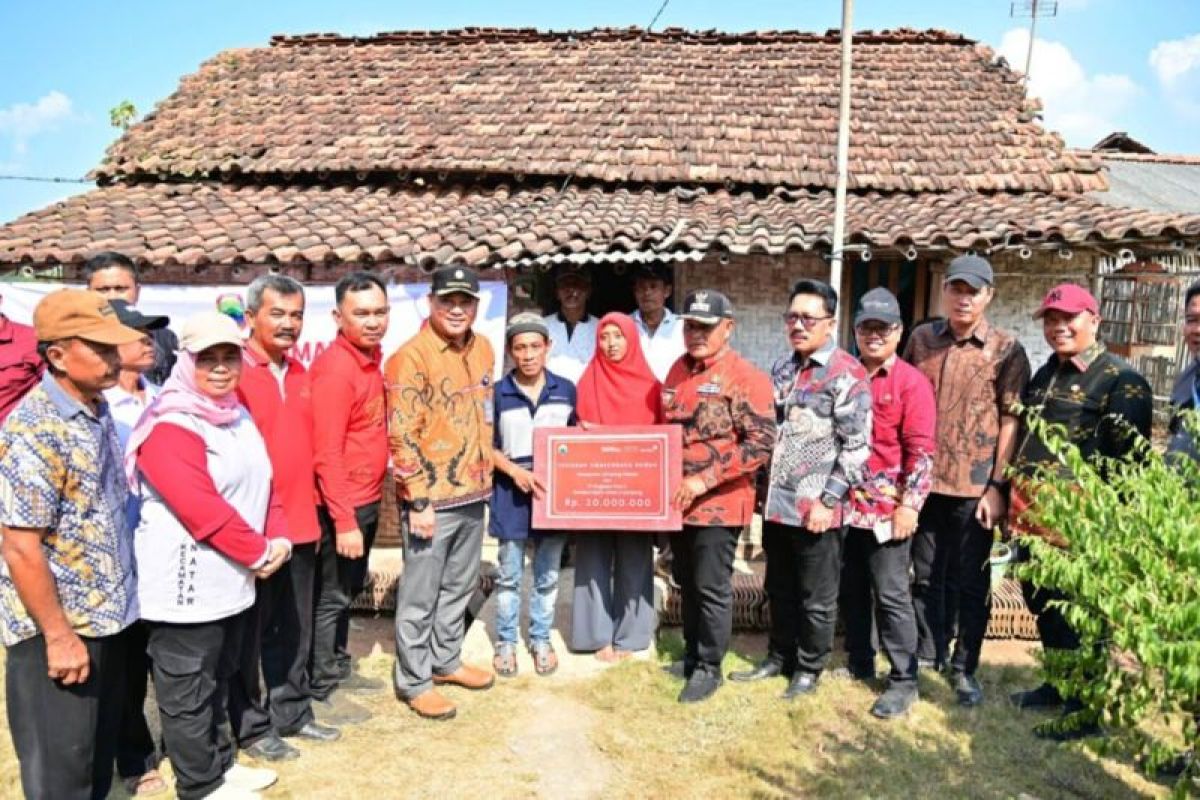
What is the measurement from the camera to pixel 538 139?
8375mm

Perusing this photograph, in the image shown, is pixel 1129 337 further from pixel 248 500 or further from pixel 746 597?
pixel 248 500

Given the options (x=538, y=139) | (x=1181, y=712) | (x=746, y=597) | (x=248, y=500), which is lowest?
(x=746, y=597)

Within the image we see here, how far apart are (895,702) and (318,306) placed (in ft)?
16.4

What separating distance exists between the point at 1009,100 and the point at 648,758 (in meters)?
8.78

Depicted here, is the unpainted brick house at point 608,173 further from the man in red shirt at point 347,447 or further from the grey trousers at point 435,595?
the grey trousers at point 435,595

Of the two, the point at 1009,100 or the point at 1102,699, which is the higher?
the point at 1009,100

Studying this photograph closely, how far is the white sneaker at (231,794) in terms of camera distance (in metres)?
2.97

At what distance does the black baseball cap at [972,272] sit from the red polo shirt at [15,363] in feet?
14.1

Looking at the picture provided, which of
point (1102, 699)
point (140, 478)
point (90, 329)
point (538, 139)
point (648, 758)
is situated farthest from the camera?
point (538, 139)

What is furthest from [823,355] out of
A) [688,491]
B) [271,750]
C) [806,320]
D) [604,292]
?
[604,292]

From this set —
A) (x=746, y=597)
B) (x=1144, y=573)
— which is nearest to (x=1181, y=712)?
(x=1144, y=573)

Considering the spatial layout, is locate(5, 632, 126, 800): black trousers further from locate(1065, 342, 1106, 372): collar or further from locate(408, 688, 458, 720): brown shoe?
locate(1065, 342, 1106, 372): collar

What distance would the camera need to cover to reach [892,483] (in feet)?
12.3

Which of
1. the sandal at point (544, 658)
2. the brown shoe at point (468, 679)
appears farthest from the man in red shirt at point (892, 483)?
the brown shoe at point (468, 679)
